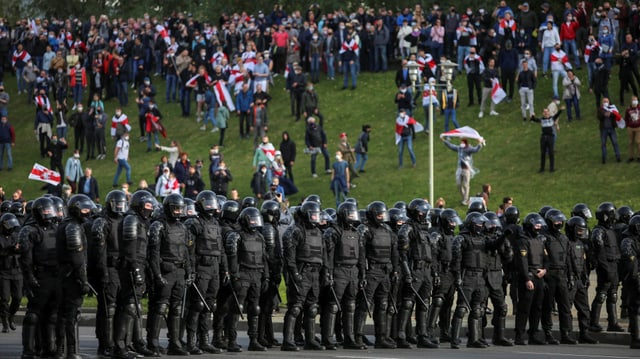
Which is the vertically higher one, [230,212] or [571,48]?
[571,48]

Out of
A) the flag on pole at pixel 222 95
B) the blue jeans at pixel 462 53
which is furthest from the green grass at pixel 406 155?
the flag on pole at pixel 222 95

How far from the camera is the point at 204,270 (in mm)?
18078

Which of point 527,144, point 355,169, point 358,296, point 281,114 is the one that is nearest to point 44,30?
point 281,114

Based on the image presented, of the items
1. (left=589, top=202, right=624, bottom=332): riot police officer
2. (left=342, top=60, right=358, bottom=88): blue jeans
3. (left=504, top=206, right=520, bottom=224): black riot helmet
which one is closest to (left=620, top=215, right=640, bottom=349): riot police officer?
(left=589, top=202, right=624, bottom=332): riot police officer

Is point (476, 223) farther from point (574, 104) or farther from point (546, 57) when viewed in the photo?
point (546, 57)

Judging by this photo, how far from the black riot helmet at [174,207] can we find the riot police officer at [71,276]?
4.71ft

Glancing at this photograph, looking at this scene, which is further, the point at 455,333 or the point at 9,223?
the point at 9,223

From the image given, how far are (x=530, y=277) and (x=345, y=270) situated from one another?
3.04 meters

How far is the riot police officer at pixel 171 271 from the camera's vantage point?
17.4 metres

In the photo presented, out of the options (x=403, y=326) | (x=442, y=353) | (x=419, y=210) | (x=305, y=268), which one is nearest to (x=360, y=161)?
(x=419, y=210)

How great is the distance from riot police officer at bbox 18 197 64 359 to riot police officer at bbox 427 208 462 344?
6.00 m

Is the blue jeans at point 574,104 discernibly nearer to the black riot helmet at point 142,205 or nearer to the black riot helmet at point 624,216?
the black riot helmet at point 624,216

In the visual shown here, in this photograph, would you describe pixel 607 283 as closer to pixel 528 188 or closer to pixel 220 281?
pixel 220 281

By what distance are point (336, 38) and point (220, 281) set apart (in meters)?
26.5
